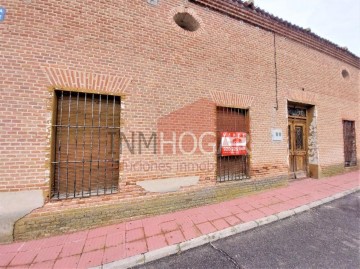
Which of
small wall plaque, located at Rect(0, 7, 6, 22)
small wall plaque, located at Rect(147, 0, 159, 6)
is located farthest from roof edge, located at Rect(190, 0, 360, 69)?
small wall plaque, located at Rect(0, 7, 6, 22)

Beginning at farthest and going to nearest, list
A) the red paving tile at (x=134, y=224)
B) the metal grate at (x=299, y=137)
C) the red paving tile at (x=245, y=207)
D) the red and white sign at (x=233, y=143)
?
the metal grate at (x=299, y=137), the red and white sign at (x=233, y=143), the red paving tile at (x=245, y=207), the red paving tile at (x=134, y=224)

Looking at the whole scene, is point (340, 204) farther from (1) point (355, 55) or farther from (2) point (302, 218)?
(1) point (355, 55)

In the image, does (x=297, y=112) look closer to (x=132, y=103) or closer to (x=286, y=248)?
(x=286, y=248)

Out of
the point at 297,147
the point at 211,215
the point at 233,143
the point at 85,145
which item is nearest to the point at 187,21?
the point at 233,143

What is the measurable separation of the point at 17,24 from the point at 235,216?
5.48 metres

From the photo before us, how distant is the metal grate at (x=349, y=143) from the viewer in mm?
8102

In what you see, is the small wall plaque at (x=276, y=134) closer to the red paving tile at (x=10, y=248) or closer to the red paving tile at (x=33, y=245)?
the red paving tile at (x=33, y=245)

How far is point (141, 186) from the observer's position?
3799 millimetres

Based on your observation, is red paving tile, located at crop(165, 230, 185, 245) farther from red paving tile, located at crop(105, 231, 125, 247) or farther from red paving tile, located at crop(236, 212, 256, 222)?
red paving tile, located at crop(236, 212, 256, 222)

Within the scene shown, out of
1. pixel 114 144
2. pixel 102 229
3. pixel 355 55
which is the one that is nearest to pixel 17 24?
pixel 114 144

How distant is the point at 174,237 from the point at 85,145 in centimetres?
244

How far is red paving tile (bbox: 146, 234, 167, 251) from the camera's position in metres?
2.79

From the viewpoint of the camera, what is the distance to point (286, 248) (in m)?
2.83

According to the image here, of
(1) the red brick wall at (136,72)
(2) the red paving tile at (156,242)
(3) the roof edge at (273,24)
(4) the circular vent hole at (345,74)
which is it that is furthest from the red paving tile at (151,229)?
(4) the circular vent hole at (345,74)
